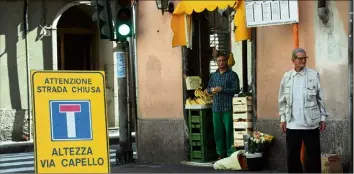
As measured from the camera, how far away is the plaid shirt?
442 inches

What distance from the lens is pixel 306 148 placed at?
9.00 meters

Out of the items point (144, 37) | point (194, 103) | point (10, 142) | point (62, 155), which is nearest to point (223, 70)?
point (194, 103)

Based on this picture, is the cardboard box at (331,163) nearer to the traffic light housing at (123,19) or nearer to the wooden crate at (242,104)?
the wooden crate at (242,104)

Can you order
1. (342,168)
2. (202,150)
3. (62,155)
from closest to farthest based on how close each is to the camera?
(62,155)
(342,168)
(202,150)

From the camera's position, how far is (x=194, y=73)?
12078mm

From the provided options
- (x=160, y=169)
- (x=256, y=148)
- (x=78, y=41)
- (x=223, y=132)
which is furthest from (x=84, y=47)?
(x=256, y=148)

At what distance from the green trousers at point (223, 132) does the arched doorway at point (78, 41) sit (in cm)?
1012

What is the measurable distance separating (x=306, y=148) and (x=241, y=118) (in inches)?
83.9

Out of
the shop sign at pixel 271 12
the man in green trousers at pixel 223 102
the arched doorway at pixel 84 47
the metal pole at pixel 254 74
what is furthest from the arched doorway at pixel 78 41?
the shop sign at pixel 271 12

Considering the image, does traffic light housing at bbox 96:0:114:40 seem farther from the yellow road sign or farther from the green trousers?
the yellow road sign

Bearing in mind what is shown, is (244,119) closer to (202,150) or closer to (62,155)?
(202,150)

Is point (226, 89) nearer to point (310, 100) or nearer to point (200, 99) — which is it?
point (200, 99)

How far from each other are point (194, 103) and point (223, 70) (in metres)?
0.77


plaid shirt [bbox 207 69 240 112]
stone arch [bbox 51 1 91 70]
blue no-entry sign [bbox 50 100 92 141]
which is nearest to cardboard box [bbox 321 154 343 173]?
plaid shirt [bbox 207 69 240 112]
